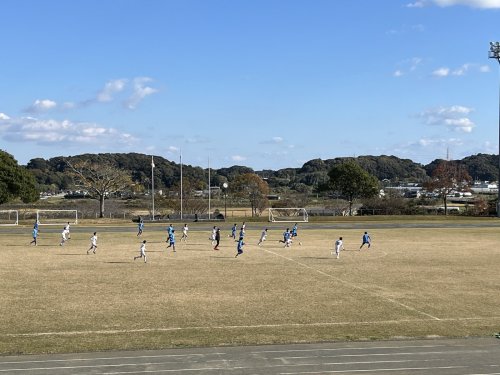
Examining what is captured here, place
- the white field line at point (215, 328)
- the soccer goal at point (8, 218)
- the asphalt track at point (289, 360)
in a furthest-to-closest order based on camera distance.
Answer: the soccer goal at point (8, 218), the white field line at point (215, 328), the asphalt track at point (289, 360)

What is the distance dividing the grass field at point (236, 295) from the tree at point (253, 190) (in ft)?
176

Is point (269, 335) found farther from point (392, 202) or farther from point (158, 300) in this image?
point (392, 202)

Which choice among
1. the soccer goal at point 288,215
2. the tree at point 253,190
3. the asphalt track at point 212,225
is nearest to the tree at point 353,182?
the soccer goal at point 288,215

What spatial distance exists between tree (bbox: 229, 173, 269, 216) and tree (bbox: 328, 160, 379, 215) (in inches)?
524

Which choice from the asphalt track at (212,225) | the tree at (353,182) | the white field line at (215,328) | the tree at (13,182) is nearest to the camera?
the white field line at (215,328)

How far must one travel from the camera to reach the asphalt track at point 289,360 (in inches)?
615

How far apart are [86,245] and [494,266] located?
32218 millimetres

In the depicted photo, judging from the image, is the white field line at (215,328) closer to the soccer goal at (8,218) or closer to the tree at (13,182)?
the soccer goal at (8,218)

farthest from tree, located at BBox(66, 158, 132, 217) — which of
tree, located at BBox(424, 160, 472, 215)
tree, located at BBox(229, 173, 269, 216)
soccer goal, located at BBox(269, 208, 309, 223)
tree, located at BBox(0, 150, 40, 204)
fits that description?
tree, located at BBox(424, 160, 472, 215)

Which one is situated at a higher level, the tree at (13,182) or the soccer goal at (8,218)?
the tree at (13,182)

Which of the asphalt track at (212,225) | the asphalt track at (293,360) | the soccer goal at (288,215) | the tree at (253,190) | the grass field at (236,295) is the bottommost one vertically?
the asphalt track at (293,360)

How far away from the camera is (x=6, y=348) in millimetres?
17438

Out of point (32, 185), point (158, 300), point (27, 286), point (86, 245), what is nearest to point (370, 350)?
point (158, 300)

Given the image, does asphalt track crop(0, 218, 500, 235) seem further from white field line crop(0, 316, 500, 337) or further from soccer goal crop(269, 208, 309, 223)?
white field line crop(0, 316, 500, 337)
